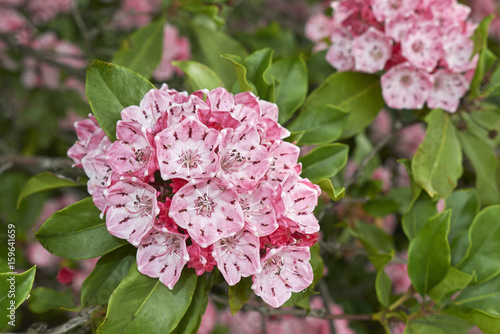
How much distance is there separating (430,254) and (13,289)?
1085 millimetres

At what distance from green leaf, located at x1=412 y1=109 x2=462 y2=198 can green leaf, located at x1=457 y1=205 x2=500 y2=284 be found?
0.13 m

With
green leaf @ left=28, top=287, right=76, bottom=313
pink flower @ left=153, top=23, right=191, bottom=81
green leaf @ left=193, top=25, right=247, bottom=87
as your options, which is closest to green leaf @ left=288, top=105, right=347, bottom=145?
green leaf @ left=193, top=25, right=247, bottom=87

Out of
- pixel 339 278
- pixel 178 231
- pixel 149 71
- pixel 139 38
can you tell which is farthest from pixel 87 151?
A: pixel 339 278

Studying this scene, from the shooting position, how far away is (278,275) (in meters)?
1.02

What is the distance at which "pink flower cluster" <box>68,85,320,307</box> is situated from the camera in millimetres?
932

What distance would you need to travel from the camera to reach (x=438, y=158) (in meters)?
1.40

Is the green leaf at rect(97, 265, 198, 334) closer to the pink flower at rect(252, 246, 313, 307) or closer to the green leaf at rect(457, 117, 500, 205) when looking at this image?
the pink flower at rect(252, 246, 313, 307)

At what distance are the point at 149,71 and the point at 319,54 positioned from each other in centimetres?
65

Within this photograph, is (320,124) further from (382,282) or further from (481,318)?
(481,318)

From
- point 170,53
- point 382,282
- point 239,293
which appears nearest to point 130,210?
point 239,293

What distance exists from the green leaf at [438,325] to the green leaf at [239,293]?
551 millimetres

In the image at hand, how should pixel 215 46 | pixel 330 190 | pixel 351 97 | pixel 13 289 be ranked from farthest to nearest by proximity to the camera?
1. pixel 215 46
2. pixel 351 97
3. pixel 330 190
4. pixel 13 289

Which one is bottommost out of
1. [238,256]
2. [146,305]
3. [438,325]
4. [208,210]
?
[438,325]

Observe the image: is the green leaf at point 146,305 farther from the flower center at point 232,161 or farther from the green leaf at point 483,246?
the green leaf at point 483,246
